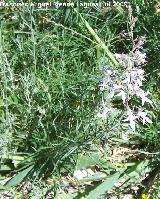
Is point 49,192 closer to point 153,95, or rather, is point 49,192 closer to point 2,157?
point 2,157

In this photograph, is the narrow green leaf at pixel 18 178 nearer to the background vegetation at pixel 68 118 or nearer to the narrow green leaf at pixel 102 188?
the background vegetation at pixel 68 118

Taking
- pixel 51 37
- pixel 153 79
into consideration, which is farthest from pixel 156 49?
pixel 51 37

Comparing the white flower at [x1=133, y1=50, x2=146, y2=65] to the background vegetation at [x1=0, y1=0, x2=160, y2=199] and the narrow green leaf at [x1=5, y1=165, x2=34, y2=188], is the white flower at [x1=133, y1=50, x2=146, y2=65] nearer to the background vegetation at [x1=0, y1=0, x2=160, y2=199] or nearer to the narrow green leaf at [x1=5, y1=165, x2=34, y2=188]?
the background vegetation at [x1=0, y1=0, x2=160, y2=199]

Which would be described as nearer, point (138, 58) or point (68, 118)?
point (138, 58)

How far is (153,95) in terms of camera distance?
255 centimetres

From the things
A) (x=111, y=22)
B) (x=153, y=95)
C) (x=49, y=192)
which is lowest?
(x=49, y=192)

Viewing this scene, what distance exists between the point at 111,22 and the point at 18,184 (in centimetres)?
120

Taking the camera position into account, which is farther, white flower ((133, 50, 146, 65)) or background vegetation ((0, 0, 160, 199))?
background vegetation ((0, 0, 160, 199))

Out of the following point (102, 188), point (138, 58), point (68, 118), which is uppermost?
point (138, 58)

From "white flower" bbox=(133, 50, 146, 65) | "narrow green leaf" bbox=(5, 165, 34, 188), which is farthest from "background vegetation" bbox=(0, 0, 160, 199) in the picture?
"white flower" bbox=(133, 50, 146, 65)

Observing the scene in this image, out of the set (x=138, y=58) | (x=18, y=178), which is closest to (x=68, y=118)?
(x=18, y=178)

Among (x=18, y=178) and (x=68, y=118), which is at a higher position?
(x=68, y=118)

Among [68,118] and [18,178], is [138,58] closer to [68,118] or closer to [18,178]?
[68,118]

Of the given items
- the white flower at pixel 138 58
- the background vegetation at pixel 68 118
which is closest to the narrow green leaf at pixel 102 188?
the background vegetation at pixel 68 118
